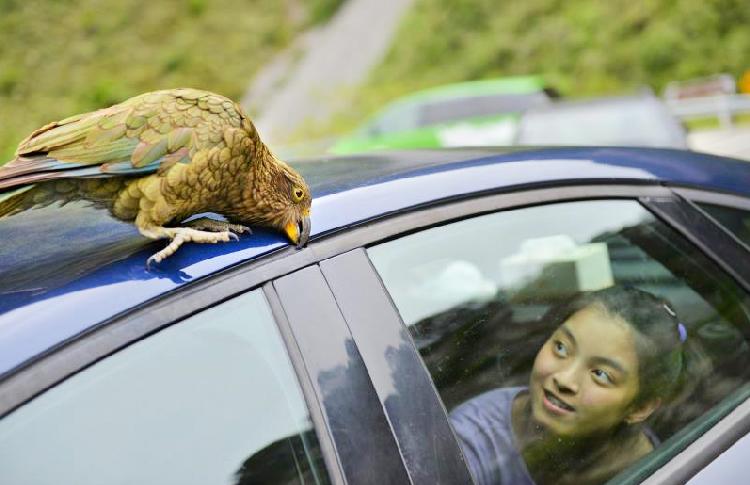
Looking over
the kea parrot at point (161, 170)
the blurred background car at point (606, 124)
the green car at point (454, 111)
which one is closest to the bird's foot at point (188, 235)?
the kea parrot at point (161, 170)

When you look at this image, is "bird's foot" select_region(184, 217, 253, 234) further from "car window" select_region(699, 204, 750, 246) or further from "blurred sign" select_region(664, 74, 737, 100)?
"blurred sign" select_region(664, 74, 737, 100)

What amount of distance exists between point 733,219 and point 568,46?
81.3ft

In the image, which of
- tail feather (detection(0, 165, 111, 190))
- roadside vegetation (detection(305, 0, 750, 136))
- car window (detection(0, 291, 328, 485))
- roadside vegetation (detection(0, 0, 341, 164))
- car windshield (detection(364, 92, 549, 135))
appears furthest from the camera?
roadside vegetation (detection(0, 0, 341, 164))

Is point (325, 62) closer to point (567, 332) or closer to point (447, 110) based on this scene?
point (447, 110)

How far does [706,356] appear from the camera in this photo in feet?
6.57

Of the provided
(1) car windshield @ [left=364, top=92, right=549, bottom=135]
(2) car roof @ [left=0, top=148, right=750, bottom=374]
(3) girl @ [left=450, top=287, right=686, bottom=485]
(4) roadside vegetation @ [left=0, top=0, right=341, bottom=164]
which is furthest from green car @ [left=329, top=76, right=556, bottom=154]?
(4) roadside vegetation @ [left=0, top=0, right=341, bottom=164]

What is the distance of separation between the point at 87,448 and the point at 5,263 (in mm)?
480

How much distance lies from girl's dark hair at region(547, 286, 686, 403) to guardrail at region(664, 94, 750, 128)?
15.9 m

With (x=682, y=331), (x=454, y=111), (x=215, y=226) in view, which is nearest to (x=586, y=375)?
(x=682, y=331)

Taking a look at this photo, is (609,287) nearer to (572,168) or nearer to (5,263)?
(572,168)

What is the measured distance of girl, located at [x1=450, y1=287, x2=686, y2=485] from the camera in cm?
163

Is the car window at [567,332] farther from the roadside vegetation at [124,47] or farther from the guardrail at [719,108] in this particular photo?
the roadside vegetation at [124,47]

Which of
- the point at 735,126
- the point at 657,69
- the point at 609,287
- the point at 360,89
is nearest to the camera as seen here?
the point at 609,287

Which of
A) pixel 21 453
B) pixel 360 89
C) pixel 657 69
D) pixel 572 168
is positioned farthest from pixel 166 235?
pixel 360 89
